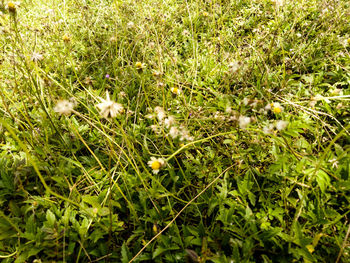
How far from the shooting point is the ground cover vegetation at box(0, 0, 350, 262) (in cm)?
101

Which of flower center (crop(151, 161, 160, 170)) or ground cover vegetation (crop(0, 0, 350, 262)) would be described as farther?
ground cover vegetation (crop(0, 0, 350, 262))

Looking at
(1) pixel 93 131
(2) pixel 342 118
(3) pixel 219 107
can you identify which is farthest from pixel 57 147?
(2) pixel 342 118

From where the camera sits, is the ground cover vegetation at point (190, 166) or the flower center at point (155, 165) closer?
the flower center at point (155, 165)

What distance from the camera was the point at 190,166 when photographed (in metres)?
1.29

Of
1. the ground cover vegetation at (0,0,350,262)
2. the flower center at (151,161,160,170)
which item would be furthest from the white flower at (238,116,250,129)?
the flower center at (151,161,160,170)

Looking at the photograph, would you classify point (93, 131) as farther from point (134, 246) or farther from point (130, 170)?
point (134, 246)

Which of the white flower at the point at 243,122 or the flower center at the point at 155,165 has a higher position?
the white flower at the point at 243,122

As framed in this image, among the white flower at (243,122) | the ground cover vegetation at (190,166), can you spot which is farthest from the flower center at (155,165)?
Result: the white flower at (243,122)

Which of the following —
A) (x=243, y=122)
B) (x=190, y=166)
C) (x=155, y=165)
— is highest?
(x=243, y=122)

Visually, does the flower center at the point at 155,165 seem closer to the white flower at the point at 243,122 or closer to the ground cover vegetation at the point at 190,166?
the ground cover vegetation at the point at 190,166

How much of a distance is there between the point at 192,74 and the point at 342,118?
112cm

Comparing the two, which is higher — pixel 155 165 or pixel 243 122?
pixel 243 122

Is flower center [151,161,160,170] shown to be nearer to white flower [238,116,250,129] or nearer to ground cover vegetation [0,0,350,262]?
ground cover vegetation [0,0,350,262]

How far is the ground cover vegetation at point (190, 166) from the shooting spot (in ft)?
3.31
